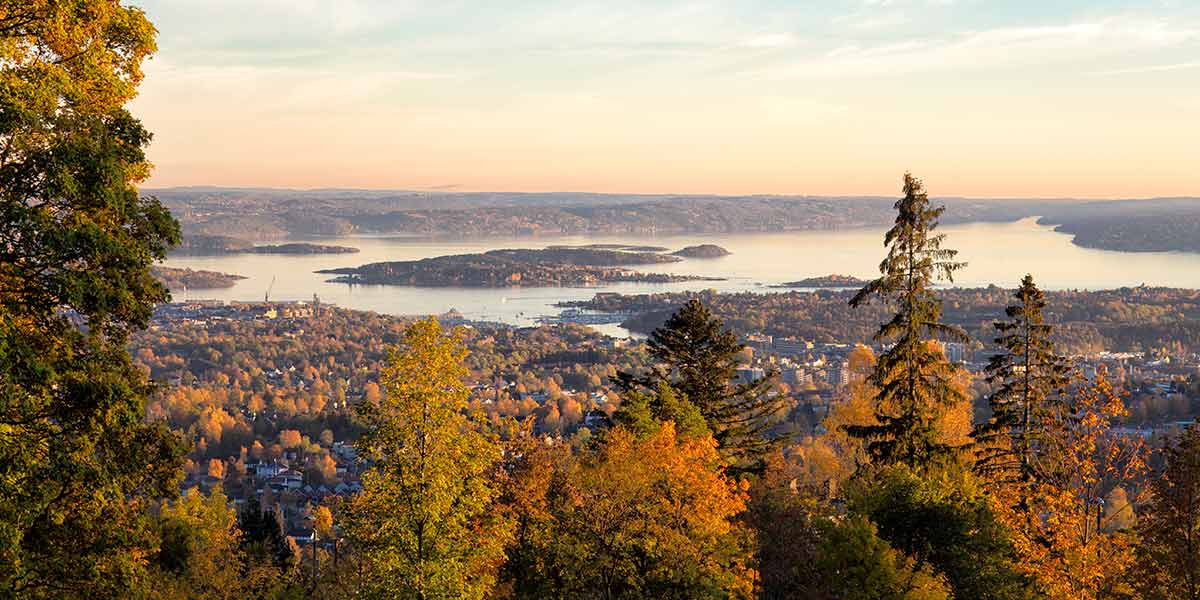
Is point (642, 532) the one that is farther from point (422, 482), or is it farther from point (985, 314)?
point (985, 314)

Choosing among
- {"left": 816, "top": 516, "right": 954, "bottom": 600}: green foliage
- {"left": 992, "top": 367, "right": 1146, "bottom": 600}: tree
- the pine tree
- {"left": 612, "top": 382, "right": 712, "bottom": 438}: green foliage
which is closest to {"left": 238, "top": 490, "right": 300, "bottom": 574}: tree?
{"left": 612, "top": 382, "right": 712, "bottom": 438}: green foliage

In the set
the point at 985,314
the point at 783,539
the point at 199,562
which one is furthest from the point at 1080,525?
the point at 985,314

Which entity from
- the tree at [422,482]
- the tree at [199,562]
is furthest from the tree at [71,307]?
the tree at [199,562]

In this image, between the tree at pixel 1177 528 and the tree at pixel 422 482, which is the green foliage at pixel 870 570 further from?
the tree at pixel 422 482

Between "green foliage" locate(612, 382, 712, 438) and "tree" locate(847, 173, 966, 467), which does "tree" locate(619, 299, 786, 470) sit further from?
"tree" locate(847, 173, 966, 467)

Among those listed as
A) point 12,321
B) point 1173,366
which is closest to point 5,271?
point 12,321
